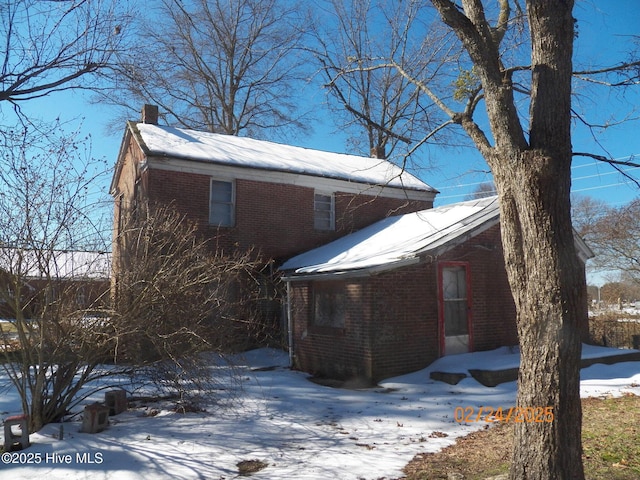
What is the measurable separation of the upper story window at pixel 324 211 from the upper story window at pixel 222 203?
9.73 ft

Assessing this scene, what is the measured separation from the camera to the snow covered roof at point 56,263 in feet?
21.4

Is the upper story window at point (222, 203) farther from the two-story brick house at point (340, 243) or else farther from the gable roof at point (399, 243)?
the gable roof at point (399, 243)

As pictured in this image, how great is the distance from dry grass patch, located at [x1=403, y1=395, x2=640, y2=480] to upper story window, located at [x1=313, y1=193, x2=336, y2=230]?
35.1ft

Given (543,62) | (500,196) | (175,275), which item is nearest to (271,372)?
(175,275)

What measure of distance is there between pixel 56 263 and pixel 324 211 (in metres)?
11.1

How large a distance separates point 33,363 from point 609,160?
712 centimetres

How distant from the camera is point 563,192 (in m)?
4.31

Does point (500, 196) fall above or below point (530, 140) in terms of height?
below

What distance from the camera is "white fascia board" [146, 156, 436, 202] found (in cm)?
1436

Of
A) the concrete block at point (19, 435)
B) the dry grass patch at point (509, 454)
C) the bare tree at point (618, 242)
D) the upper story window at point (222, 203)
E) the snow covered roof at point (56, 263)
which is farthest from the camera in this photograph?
the bare tree at point (618, 242)

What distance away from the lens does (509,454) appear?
5531mm

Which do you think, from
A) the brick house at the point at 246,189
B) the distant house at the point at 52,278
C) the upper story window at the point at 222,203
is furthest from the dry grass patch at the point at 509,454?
the upper story window at the point at 222,203

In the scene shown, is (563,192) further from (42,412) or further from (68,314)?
(42,412)

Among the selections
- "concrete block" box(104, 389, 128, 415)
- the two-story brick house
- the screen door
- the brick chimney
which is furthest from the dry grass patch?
the brick chimney
